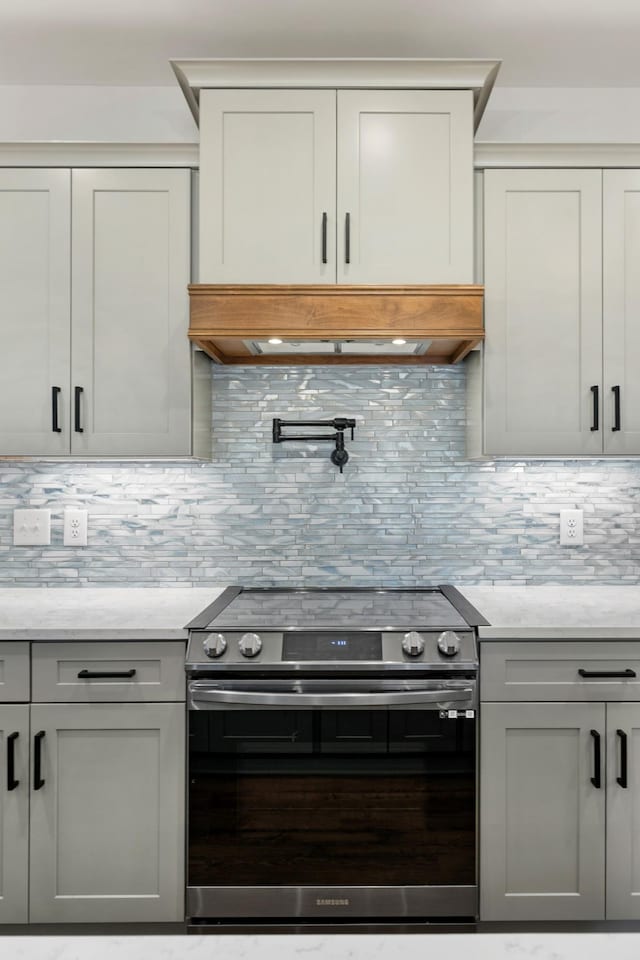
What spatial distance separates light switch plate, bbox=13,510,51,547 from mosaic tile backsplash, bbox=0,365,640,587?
25 millimetres

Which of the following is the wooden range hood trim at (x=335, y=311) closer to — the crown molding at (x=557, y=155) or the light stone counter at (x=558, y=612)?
the crown molding at (x=557, y=155)

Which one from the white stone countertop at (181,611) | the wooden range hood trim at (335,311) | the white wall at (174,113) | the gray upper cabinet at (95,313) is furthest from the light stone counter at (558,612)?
the white wall at (174,113)

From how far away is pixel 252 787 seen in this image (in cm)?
186

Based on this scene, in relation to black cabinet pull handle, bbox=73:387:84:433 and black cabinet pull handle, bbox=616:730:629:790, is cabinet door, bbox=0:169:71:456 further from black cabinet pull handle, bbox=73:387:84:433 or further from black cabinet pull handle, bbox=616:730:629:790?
black cabinet pull handle, bbox=616:730:629:790

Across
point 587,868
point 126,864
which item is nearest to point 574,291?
point 587,868

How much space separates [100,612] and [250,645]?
0.56 m

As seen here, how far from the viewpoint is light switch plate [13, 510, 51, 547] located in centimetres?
250

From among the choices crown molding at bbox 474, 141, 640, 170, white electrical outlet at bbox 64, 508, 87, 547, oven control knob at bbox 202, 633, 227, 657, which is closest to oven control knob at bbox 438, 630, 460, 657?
oven control knob at bbox 202, 633, 227, 657

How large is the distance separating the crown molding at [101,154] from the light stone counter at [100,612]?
1.44 metres

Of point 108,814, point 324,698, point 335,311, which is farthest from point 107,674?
point 335,311

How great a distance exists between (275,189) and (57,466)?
1.27 meters

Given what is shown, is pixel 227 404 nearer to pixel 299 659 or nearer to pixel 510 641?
pixel 299 659

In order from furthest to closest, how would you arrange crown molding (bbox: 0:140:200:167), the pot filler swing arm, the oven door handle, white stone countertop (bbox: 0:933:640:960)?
the pot filler swing arm
crown molding (bbox: 0:140:200:167)
the oven door handle
white stone countertop (bbox: 0:933:640:960)

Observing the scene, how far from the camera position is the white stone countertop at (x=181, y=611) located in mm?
1874
